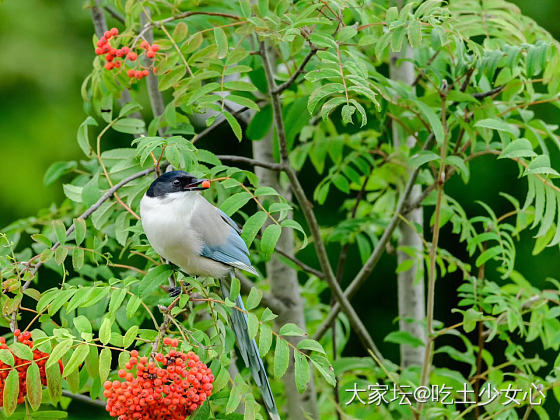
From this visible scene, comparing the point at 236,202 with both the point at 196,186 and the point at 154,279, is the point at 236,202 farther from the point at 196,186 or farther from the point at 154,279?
the point at 154,279

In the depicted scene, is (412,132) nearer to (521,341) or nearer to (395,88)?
(395,88)

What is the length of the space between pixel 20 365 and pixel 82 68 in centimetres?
289

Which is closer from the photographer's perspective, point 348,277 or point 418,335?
point 418,335

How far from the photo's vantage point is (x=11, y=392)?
1350 mm

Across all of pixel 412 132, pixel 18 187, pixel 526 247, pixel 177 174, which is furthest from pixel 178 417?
pixel 526 247

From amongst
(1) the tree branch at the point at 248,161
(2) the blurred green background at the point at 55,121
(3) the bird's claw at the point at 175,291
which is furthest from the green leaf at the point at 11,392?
(2) the blurred green background at the point at 55,121

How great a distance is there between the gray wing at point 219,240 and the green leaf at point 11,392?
0.51m

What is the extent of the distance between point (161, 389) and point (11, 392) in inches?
10.7

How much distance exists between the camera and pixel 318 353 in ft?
5.17

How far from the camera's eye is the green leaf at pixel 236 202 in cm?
166

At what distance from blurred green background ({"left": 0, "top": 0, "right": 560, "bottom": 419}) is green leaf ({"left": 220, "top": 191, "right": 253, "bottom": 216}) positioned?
2217mm

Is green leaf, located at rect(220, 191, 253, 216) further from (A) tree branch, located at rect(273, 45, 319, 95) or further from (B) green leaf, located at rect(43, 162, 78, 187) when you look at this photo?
(B) green leaf, located at rect(43, 162, 78, 187)

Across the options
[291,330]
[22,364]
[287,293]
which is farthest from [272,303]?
[22,364]

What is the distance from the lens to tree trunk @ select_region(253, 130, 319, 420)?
7.53 ft
